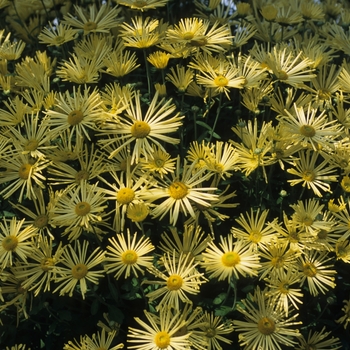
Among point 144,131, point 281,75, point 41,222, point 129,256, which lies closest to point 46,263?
point 41,222

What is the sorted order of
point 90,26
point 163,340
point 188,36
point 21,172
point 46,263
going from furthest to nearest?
1. point 90,26
2. point 188,36
3. point 21,172
4. point 46,263
5. point 163,340

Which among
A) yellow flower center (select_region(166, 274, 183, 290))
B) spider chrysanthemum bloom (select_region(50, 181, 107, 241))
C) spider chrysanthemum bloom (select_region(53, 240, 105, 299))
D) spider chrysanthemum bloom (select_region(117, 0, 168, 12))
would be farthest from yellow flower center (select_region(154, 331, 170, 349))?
spider chrysanthemum bloom (select_region(117, 0, 168, 12))

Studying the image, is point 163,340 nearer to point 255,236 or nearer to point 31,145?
point 255,236

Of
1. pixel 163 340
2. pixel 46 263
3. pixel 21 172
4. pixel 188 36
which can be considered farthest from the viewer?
pixel 188 36

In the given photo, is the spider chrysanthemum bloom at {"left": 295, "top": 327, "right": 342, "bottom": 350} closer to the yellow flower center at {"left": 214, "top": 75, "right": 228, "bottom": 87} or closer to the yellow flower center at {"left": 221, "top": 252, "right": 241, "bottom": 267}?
the yellow flower center at {"left": 221, "top": 252, "right": 241, "bottom": 267}

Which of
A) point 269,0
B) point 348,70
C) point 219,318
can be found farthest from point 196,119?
point 269,0

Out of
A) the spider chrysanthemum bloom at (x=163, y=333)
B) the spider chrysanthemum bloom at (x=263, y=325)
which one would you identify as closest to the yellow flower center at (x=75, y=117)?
the spider chrysanthemum bloom at (x=163, y=333)

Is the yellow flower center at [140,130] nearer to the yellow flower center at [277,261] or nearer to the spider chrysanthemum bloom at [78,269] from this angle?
the spider chrysanthemum bloom at [78,269]
